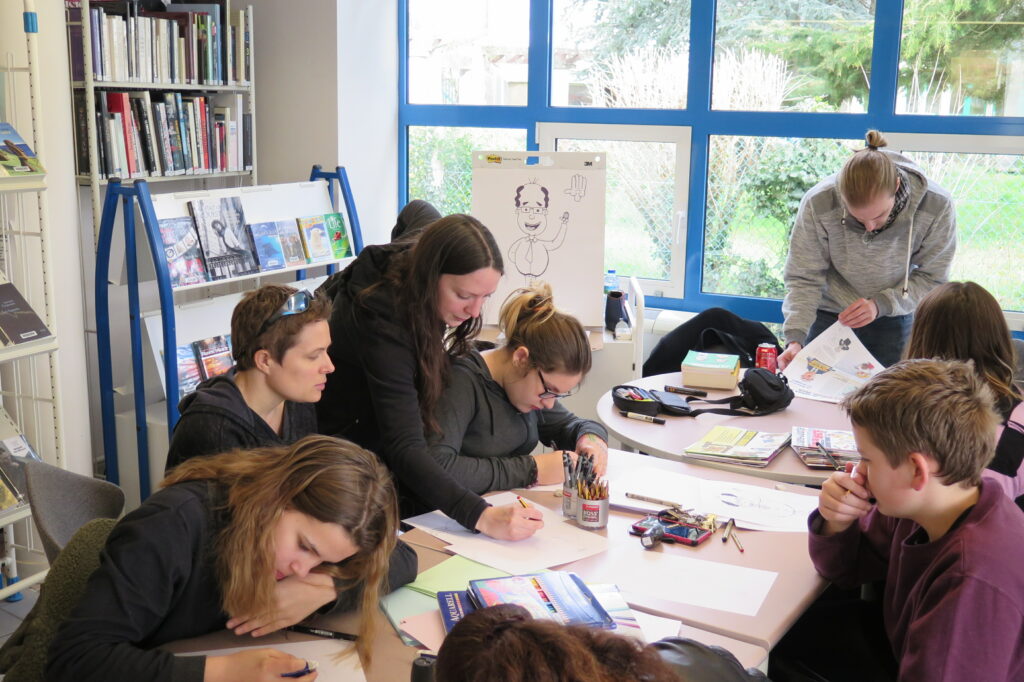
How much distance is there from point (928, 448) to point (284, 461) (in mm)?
1108

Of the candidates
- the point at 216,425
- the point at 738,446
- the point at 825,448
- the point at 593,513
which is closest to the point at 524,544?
the point at 593,513

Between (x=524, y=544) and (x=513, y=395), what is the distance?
0.51m

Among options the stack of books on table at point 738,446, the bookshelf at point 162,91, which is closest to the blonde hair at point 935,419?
the stack of books on table at point 738,446

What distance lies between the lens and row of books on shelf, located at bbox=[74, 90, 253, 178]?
3912 mm

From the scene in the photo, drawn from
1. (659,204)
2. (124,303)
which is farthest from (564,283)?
(124,303)

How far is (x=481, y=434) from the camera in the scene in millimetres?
2438

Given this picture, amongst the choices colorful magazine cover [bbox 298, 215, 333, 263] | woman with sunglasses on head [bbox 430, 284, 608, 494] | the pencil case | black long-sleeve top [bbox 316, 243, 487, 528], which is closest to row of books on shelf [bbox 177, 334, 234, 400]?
colorful magazine cover [bbox 298, 215, 333, 263]

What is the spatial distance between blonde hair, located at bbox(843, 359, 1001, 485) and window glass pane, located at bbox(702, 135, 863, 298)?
2.72 m

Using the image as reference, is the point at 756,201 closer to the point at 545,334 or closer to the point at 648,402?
the point at 648,402

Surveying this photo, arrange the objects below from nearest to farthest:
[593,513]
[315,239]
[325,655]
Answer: [325,655] < [593,513] < [315,239]

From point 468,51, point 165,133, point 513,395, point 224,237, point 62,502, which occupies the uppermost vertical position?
point 468,51

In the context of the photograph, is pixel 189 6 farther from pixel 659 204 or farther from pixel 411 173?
pixel 659 204

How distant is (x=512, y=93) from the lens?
4.93 metres

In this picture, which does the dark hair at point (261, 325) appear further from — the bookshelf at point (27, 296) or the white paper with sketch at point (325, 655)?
the bookshelf at point (27, 296)
